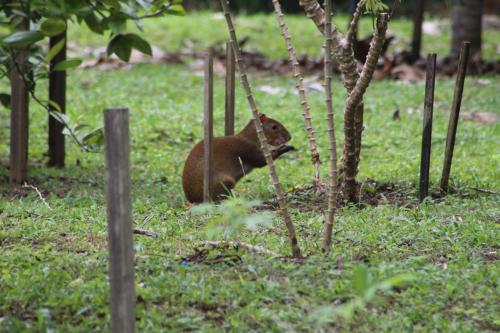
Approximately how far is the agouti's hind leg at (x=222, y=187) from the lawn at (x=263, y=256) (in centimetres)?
19

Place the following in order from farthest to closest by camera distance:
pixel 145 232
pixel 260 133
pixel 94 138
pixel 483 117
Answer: pixel 483 117 → pixel 94 138 → pixel 145 232 → pixel 260 133

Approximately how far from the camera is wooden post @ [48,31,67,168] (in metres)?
6.77

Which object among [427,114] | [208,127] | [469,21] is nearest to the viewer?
[208,127]

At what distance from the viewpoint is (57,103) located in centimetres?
685

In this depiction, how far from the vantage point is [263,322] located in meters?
3.50

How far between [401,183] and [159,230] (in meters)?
2.20

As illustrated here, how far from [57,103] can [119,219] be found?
410 cm

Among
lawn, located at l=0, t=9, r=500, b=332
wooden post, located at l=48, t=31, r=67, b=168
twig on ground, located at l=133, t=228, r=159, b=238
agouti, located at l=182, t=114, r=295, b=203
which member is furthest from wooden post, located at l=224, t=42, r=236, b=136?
wooden post, located at l=48, t=31, r=67, b=168

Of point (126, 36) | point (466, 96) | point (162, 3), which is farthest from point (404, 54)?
point (126, 36)

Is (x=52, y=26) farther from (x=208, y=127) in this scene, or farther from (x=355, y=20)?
(x=355, y=20)

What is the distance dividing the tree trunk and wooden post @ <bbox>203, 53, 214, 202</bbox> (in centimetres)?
705

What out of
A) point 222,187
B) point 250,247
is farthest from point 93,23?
point 222,187

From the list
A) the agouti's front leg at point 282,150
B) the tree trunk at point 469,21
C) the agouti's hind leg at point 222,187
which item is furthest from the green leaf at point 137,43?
the tree trunk at point 469,21

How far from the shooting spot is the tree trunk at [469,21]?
1160 centimetres
